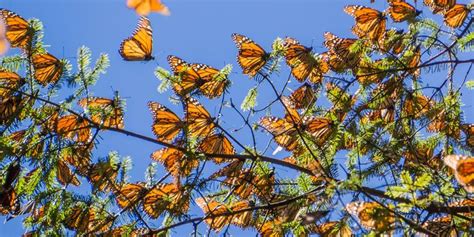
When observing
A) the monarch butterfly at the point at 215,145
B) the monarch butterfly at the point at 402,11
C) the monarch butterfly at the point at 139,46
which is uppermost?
the monarch butterfly at the point at 402,11

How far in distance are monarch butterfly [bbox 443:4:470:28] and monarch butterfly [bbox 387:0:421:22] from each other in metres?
0.11

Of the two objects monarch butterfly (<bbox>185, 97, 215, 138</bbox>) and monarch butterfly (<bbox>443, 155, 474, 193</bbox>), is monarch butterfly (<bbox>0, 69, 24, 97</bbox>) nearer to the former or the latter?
monarch butterfly (<bbox>185, 97, 215, 138</bbox>)

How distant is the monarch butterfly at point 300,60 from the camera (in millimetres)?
2242

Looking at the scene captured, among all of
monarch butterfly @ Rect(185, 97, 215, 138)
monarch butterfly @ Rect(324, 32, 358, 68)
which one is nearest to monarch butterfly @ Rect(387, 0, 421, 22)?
monarch butterfly @ Rect(324, 32, 358, 68)

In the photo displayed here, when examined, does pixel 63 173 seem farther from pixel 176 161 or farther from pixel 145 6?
pixel 145 6

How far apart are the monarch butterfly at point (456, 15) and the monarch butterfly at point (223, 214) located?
1.10m

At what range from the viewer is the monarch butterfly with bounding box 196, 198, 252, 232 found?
6.10 feet

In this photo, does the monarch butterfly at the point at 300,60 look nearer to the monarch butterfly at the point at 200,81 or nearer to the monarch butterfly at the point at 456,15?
the monarch butterfly at the point at 200,81

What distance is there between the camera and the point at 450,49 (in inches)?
89.6

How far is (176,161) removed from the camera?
201 cm

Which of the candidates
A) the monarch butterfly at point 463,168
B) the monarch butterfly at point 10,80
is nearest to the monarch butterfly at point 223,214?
the monarch butterfly at point 10,80

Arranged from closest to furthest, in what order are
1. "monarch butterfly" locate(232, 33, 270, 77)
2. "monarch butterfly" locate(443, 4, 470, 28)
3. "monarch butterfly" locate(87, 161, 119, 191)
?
"monarch butterfly" locate(87, 161, 119, 191), "monarch butterfly" locate(232, 33, 270, 77), "monarch butterfly" locate(443, 4, 470, 28)

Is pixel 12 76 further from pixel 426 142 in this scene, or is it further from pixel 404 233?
pixel 426 142

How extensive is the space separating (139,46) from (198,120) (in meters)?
0.35
